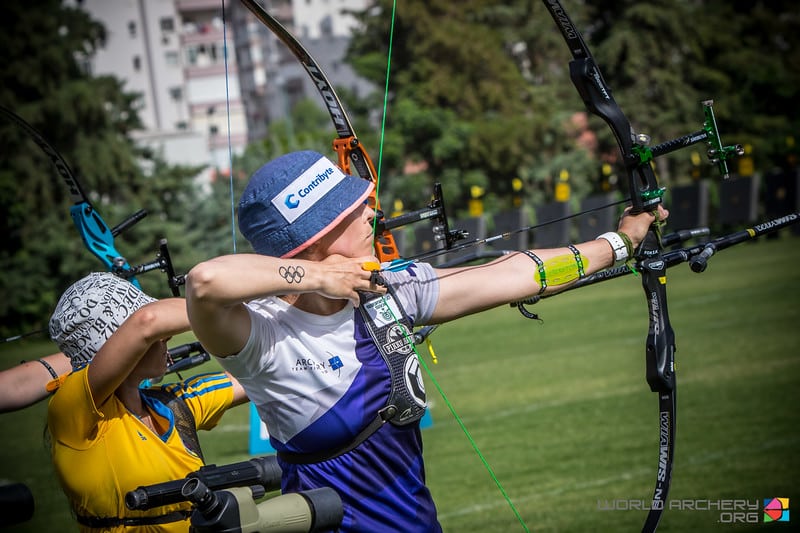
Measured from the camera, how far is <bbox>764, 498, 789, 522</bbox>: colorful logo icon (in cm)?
495

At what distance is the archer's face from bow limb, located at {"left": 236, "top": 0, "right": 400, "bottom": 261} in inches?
58.1

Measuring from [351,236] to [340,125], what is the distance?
1.79 metres

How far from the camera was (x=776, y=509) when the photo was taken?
198 inches

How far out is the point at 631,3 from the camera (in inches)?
1192

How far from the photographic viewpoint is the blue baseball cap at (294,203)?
2213 mm

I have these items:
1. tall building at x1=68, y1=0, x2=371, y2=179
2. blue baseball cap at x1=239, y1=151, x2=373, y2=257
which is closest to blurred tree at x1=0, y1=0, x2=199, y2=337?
blue baseball cap at x1=239, y1=151, x2=373, y2=257

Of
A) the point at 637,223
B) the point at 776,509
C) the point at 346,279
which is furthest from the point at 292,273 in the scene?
the point at 776,509

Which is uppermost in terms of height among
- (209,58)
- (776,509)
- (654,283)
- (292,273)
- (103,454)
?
(209,58)

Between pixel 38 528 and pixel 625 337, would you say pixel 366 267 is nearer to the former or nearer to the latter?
pixel 38 528

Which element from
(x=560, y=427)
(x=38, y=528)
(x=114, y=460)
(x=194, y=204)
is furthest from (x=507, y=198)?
(x=114, y=460)

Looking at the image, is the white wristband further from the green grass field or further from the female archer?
the green grass field

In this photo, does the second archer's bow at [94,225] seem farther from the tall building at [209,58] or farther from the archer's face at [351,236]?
the tall building at [209,58]

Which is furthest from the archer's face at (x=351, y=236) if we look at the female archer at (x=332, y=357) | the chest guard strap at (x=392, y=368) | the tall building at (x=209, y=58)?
the tall building at (x=209, y=58)

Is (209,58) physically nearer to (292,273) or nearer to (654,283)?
(654,283)
